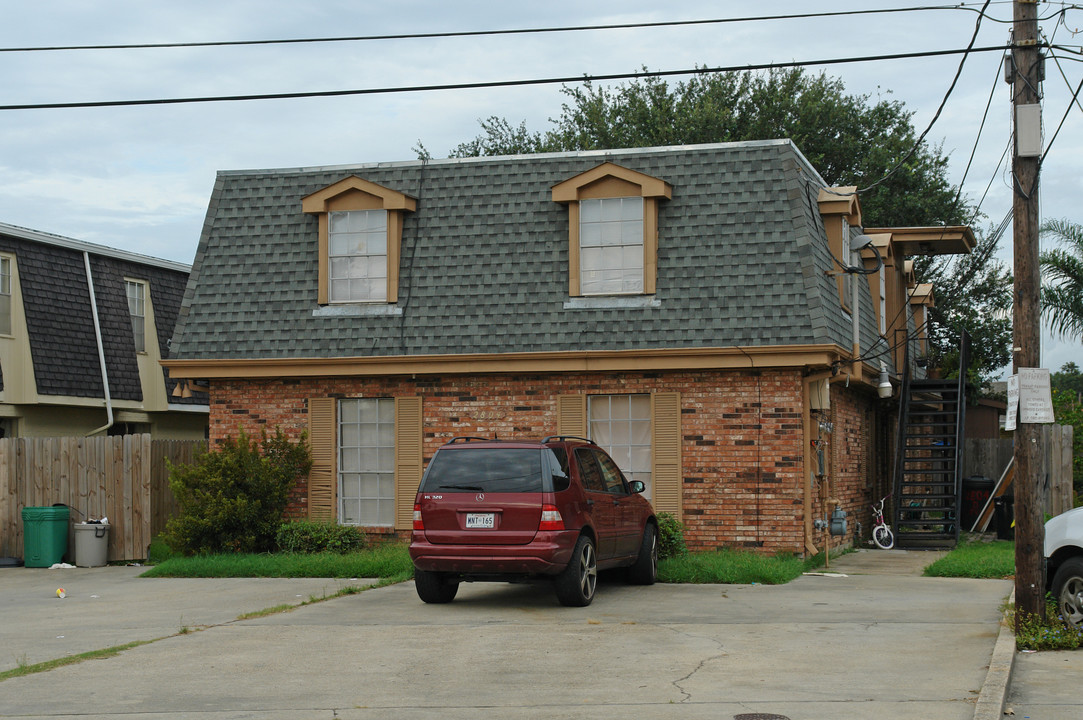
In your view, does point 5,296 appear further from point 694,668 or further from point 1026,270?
point 1026,270

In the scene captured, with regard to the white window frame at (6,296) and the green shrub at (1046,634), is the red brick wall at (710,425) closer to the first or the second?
the green shrub at (1046,634)

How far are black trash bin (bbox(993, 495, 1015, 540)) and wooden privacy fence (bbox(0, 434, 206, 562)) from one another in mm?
14561

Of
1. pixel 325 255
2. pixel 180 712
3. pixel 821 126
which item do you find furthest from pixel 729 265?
pixel 821 126

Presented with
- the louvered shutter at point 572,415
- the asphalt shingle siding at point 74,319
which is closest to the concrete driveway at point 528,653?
the louvered shutter at point 572,415

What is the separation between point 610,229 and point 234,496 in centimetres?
675

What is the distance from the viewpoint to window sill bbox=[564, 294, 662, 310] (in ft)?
56.5

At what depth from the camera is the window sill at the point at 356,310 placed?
18.2 meters

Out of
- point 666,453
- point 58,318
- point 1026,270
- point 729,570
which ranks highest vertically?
point 58,318

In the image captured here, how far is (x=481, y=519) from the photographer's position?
12.1 metres

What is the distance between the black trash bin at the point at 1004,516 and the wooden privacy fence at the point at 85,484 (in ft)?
47.8

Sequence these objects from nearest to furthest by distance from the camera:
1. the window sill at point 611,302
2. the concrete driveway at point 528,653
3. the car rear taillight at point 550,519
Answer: the concrete driveway at point 528,653 → the car rear taillight at point 550,519 → the window sill at point 611,302

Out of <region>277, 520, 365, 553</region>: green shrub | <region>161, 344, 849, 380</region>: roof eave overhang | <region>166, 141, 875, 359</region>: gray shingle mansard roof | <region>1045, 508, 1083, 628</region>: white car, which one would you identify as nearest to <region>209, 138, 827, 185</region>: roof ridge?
<region>166, 141, 875, 359</region>: gray shingle mansard roof

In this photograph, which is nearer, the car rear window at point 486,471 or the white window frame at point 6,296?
the car rear window at point 486,471

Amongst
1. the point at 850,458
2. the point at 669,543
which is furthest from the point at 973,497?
the point at 669,543
